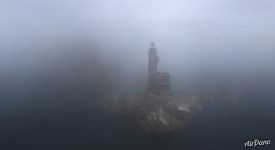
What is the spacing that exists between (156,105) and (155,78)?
0.42 m

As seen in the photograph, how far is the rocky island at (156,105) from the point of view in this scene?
496cm

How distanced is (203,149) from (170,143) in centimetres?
60

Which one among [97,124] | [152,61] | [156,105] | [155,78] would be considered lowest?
[97,124]

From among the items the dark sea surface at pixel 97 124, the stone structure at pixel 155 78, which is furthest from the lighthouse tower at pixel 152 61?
the dark sea surface at pixel 97 124

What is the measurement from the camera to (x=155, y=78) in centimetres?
502

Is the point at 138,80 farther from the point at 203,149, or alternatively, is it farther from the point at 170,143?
the point at 203,149

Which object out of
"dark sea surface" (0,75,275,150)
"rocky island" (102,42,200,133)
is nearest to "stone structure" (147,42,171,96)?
"rocky island" (102,42,200,133)

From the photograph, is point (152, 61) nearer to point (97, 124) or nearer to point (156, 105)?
point (156, 105)

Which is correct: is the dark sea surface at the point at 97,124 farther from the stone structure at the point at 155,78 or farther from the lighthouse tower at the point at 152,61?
the lighthouse tower at the point at 152,61

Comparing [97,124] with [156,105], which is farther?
[156,105]

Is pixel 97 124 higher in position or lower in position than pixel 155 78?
lower

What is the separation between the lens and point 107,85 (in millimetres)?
5094

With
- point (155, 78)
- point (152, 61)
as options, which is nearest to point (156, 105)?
point (155, 78)

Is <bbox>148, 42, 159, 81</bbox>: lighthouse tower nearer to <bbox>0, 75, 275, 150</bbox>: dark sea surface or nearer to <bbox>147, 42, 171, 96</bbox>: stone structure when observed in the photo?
<bbox>147, 42, 171, 96</bbox>: stone structure
